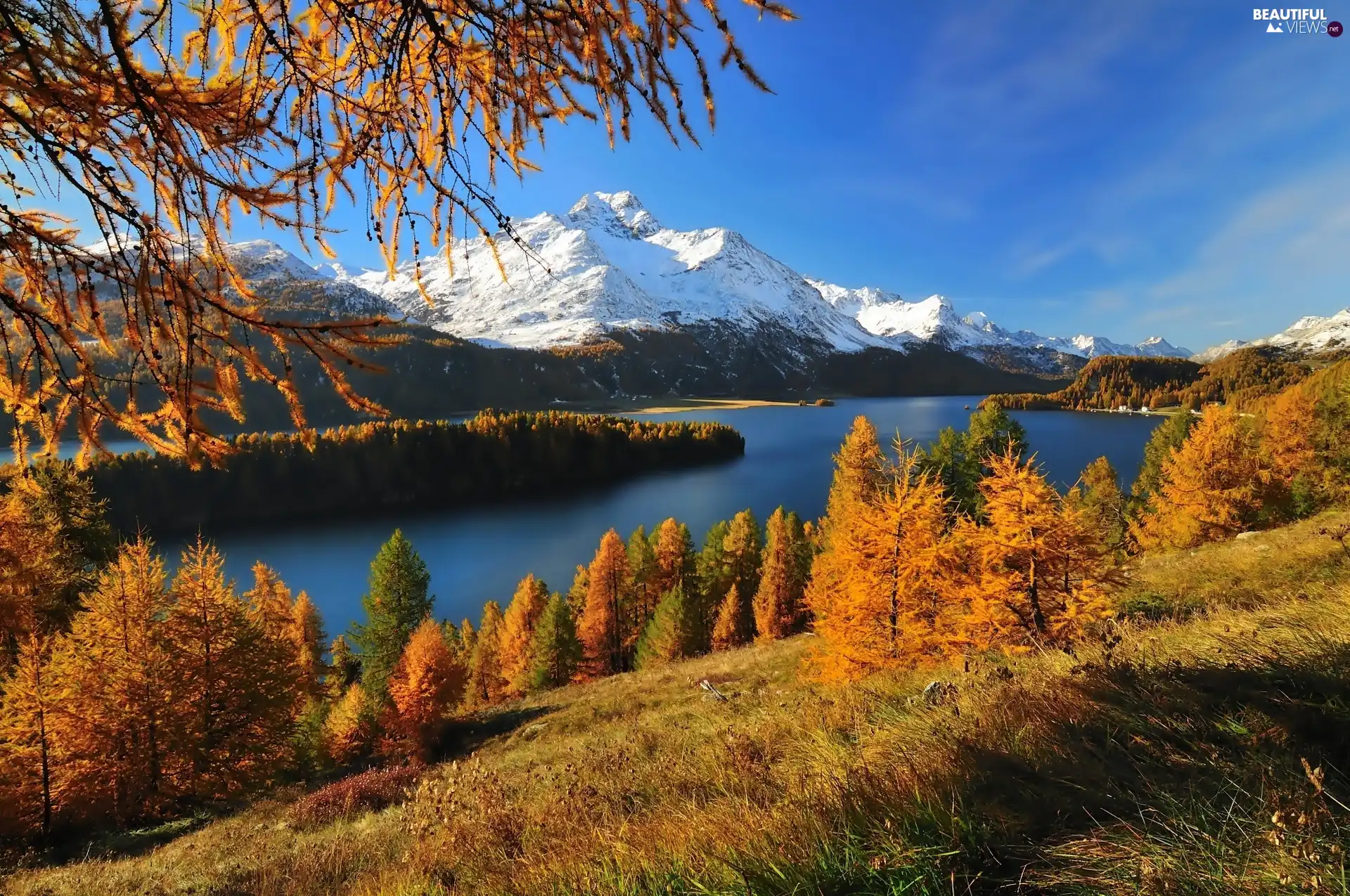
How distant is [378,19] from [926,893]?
13.2 ft

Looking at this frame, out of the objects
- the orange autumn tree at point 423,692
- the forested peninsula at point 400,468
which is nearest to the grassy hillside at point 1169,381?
the forested peninsula at point 400,468

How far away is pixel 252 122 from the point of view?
7.50 ft

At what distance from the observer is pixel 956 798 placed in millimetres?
2252

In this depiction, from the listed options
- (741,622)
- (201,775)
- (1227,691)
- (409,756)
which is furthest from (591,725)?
(741,622)

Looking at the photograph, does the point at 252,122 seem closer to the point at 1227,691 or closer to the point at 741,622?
the point at 1227,691

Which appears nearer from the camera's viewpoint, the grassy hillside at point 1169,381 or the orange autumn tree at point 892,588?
the orange autumn tree at point 892,588

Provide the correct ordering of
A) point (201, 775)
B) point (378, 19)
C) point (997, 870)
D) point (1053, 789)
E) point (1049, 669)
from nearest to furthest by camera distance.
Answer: point (997, 870) → point (1053, 789) → point (378, 19) → point (1049, 669) → point (201, 775)

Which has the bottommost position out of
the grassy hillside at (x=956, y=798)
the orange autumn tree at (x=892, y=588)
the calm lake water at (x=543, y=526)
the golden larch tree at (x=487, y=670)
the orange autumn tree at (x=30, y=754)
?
the golden larch tree at (x=487, y=670)

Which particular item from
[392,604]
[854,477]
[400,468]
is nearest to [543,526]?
[392,604]

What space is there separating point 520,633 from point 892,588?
2497 cm

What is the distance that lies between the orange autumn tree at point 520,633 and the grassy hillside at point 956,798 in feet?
80.7

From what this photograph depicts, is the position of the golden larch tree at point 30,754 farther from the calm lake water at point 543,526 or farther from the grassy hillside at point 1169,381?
the grassy hillside at point 1169,381

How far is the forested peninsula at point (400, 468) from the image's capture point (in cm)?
7331

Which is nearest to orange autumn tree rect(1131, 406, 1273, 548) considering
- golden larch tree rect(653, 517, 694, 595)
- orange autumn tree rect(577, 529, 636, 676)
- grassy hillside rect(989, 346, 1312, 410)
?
golden larch tree rect(653, 517, 694, 595)
